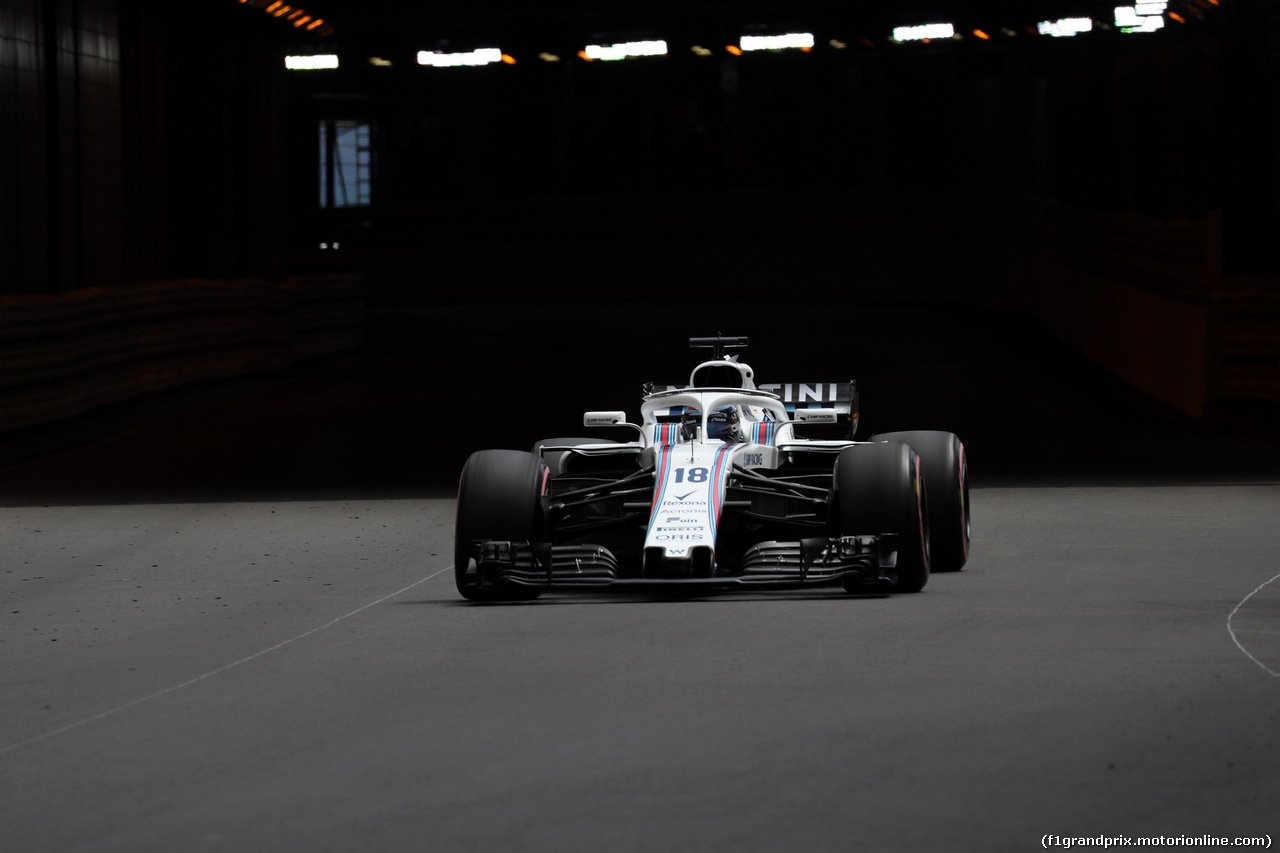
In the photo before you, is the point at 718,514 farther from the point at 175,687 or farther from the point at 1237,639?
the point at 175,687

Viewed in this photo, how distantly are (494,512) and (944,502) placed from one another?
2423mm

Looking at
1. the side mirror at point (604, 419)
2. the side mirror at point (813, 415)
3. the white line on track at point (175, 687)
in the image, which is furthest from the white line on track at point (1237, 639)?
the white line on track at point (175, 687)

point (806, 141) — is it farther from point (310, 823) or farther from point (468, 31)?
point (310, 823)

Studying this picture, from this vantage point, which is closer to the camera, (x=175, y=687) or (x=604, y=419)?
(x=175, y=687)

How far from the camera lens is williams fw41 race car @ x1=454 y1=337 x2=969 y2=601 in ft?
31.1

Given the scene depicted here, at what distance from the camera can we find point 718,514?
9.69 meters

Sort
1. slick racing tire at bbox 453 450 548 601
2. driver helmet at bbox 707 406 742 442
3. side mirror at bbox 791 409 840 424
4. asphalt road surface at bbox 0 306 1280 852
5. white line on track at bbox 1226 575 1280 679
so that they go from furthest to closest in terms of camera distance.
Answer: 1. side mirror at bbox 791 409 840 424
2. driver helmet at bbox 707 406 742 442
3. slick racing tire at bbox 453 450 548 601
4. white line on track at bbox 1226 575 1280 679
5. asphalt road surface at bbox 0 306 1280 852

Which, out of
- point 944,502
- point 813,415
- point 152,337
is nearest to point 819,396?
point 813,415

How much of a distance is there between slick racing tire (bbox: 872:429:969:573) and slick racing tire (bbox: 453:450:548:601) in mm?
2077

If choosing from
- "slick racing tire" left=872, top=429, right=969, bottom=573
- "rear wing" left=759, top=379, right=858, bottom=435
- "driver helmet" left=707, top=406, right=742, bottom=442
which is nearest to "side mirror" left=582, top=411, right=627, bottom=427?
"driver helmet" left=707, top=406, right=742, bottom=442

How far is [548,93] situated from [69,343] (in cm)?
2800

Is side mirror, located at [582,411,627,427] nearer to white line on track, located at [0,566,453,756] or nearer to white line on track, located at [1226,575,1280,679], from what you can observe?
white line on track, located at [0,566,453,756]

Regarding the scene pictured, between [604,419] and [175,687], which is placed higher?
[604,419]

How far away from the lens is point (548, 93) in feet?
152
